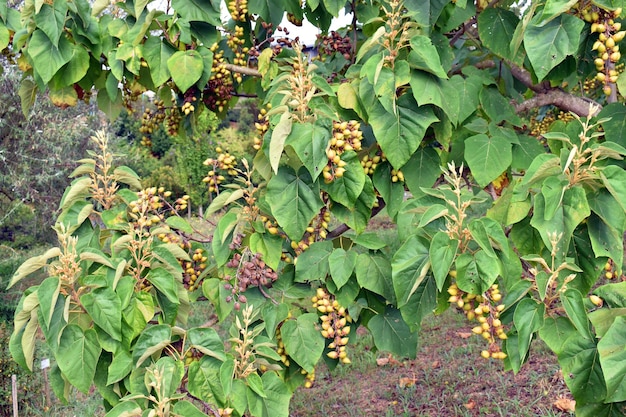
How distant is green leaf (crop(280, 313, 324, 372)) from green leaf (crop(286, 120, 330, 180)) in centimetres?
60

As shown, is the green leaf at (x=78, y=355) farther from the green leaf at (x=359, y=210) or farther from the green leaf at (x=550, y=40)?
the green leaf at (x=550, y=40)

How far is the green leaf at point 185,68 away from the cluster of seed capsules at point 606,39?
1.56 meters

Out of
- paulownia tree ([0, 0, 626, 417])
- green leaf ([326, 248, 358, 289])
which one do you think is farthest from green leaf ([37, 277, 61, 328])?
green leaf ([326, 248, 358, 289])

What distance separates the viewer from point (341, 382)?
500cm

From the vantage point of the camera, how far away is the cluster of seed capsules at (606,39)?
1900 millimetres

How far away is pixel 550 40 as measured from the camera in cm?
186

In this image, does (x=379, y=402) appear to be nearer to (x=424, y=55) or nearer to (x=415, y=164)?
(x=415, y=164)

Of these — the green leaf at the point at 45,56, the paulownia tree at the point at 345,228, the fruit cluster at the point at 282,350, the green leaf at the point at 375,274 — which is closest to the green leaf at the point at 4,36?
the paulownia tree at the point at 345,228

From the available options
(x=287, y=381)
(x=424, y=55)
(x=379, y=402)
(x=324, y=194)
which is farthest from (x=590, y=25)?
(x=379, y=402)

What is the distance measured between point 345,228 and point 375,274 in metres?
0.58

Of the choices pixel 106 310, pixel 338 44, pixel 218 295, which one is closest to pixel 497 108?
pixel 338 44

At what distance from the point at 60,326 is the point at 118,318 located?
186mm

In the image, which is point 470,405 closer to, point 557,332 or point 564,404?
point 564,404

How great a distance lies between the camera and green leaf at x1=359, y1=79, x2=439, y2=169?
2088mm
